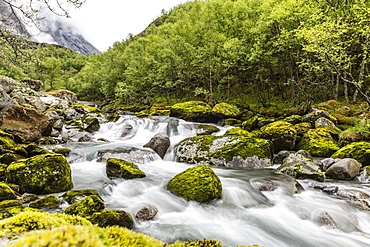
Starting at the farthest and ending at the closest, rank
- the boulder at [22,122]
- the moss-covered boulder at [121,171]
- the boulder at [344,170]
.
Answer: the boulder at [22,122] < the moss-covered boulder at [121,171] < the boulder at [344,170]

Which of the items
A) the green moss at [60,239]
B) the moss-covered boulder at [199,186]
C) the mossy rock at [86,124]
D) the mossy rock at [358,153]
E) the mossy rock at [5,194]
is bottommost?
the moss-covered boulder at [199,186]

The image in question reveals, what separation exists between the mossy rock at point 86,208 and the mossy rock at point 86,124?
1463cm

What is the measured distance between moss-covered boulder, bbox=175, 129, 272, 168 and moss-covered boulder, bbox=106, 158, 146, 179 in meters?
3.30

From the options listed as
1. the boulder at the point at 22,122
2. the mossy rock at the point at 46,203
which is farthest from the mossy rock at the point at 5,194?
the boulder at the point at 22,122

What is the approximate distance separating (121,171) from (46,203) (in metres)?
3.00

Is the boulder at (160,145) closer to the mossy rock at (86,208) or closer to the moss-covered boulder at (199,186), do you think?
the moss-covered boulder at (199,186)

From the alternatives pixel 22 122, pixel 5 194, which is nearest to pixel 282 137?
pixel 5 194

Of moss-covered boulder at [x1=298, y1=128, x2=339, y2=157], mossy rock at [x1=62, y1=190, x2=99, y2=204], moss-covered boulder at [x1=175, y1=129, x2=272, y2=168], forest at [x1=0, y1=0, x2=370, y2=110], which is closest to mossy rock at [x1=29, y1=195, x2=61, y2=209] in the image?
mossy rock at [x1=62, y1=190, x2=99, y2=204]

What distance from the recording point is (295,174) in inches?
323

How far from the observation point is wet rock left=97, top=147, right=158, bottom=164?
402 inches

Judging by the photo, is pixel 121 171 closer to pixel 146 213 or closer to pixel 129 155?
pixel 129 155

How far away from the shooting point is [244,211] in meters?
6.13

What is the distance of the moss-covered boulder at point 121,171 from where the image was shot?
7.93 meters

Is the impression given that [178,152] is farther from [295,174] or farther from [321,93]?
[321,93]
